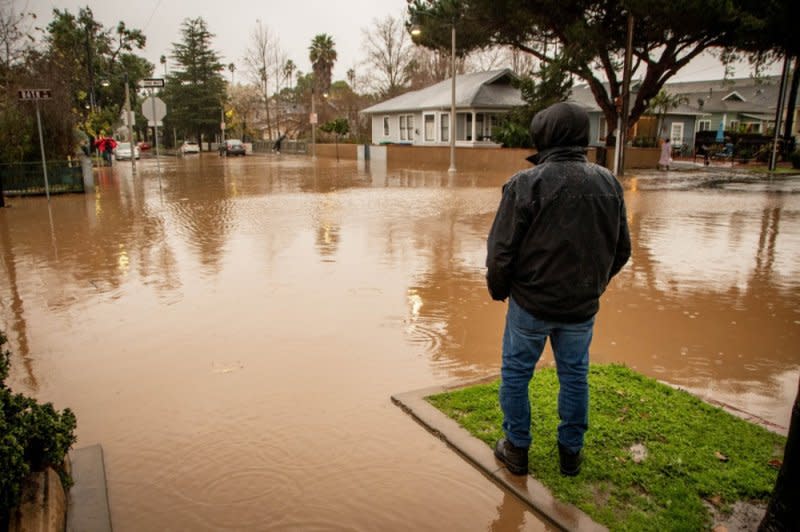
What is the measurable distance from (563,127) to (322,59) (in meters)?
73.5

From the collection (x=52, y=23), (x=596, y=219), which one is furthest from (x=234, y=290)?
(x=52, y=23)

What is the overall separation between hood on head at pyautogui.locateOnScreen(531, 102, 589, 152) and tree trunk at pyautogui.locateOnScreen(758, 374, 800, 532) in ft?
4.96

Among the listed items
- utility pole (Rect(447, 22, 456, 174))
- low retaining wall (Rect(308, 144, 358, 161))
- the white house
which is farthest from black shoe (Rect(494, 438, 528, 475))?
low retaining wall (Rect(308, 144, 358, 161))

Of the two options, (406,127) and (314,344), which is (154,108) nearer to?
(406,127)

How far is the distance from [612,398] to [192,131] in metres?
75.2

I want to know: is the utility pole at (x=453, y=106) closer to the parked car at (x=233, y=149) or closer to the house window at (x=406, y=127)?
the house window at (x=406, y=127)

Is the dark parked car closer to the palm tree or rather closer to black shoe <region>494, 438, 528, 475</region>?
the palm tree

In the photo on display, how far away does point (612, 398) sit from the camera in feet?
13.8

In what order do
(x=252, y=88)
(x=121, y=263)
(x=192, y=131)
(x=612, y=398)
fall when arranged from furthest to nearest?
(x=252, y=88), (x=192, y=131), (x=121, y=263), (x=612, y=398)

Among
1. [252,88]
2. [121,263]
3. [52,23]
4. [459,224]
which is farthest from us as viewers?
[252,88]

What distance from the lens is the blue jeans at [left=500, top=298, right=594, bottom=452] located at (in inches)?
125

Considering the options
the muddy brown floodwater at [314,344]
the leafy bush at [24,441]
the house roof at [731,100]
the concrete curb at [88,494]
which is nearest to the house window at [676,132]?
the house roof at [731,100]

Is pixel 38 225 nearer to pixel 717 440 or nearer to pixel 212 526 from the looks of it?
pixel 212 526

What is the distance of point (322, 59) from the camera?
236ft
